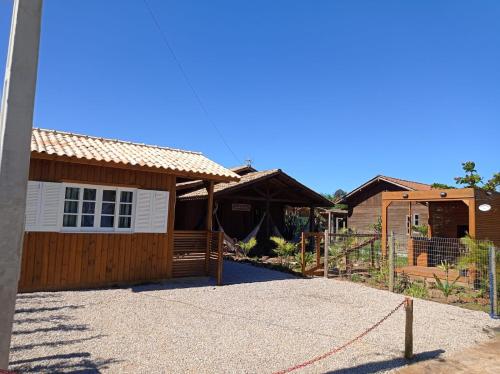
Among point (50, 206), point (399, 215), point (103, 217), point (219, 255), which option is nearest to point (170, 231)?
point (219, 255)

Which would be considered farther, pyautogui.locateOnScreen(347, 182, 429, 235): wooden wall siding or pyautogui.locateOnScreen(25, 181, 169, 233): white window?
pyautogui.locateOnScreen(347, 182, 429, 235): wooden wall siding

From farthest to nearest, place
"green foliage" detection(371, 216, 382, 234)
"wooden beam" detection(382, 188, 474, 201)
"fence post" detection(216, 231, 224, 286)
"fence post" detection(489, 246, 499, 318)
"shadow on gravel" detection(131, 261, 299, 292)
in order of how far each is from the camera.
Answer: "green foliage" detection(371, 216, 382, 234) < "wooden beam" detection(382, 188, 474, 201) < "fence post" detection(216, 231, 224, 286) < "shadow on gravel" detection(131, 261, 299, 292) < "fence post" detection(489, 246, 499, 318)

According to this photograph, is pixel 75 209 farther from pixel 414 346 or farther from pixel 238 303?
pixel 414 346

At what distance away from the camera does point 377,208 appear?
2792 cm

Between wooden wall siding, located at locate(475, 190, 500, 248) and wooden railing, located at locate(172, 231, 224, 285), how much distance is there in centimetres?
749

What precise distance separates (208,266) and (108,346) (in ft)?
18.8

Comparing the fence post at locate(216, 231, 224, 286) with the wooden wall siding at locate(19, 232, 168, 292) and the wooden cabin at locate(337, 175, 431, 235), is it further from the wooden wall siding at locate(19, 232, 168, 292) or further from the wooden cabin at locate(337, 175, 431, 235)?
the wooden cabin at locate(337, 175, 431, 235)

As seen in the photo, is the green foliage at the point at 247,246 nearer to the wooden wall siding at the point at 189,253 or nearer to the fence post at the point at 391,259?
the wooden wall siding at the point at 189,253

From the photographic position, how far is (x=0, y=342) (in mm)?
3191

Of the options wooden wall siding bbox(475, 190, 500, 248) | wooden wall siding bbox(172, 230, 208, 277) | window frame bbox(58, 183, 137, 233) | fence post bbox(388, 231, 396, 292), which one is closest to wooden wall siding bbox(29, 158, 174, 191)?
window frame bbox(58, 183, 137, 233)

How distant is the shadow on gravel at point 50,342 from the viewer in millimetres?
4208

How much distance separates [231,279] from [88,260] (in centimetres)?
398

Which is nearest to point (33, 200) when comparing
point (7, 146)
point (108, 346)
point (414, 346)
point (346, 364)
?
point (108, 346)

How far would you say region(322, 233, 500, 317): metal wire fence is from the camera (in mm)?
8461
